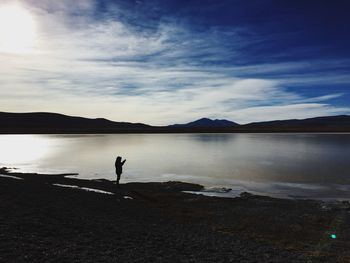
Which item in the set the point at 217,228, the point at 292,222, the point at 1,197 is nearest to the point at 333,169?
the point at 292,222

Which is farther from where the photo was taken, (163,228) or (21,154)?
(21,154)

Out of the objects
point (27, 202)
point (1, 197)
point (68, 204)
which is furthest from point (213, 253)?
point (1, 197)

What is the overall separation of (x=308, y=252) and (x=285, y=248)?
0.82 m

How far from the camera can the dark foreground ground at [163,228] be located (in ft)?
39.5

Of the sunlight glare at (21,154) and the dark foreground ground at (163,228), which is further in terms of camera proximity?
the sunlight glare at (21,154)

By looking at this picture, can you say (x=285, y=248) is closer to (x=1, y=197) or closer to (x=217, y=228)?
(x=217, y=228)

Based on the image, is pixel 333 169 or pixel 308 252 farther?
pixel 333 169

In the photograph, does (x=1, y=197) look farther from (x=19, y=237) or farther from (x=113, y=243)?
(x=113, y=243)

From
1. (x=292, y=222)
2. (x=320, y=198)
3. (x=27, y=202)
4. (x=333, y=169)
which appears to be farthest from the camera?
(x=333, y=169)

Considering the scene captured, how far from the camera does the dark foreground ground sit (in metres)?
12.0

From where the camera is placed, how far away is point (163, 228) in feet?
52.6

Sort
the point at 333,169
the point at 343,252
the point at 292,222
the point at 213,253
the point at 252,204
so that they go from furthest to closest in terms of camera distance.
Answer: the point at 333,169, the point at 252,204, the point at 292,222, the point at 343,252, the point at 213,253

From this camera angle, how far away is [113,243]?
1299cm

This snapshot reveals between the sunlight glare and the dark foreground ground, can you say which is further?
the sunlight glare
